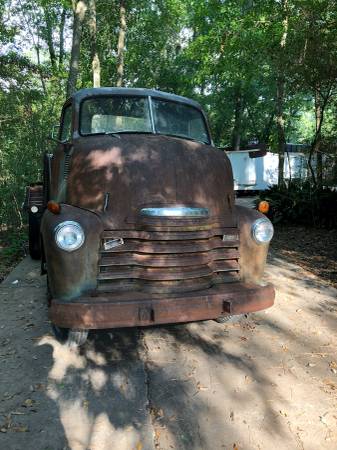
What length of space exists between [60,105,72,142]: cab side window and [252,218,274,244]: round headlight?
230 cm

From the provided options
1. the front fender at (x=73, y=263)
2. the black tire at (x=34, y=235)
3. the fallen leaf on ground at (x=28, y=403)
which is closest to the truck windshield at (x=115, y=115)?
the front fender at (x=73, y=263)

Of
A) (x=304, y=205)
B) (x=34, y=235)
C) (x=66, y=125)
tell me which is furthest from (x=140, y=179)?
(x=304, y=205)

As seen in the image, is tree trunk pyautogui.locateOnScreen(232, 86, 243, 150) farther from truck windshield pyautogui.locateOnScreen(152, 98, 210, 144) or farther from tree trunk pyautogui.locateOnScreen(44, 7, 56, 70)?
truck windshield pyautogui.locateOnScreen(152, 98, 210, 144)

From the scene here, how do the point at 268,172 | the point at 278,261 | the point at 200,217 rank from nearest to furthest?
the point at 200,217 → the point at 278,261 → the point at 268,172

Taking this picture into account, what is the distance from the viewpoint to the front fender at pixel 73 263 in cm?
342

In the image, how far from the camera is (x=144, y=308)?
3.31 meters

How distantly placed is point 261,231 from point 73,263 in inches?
69.7

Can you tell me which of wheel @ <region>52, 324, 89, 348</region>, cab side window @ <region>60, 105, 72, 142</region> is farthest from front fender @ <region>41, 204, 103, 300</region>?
cab side window @ <region>60, 105, 72, 142</region>

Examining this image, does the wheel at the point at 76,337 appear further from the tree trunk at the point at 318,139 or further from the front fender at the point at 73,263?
the tree trunk at the point at 318,139

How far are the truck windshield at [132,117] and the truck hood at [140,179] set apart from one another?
39cm

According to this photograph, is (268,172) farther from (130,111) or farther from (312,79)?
(130,111)

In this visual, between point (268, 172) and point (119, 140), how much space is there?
66.2 ft

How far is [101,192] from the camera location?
3.89 meters

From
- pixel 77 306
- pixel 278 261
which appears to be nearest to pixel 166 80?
pixel 278 261
